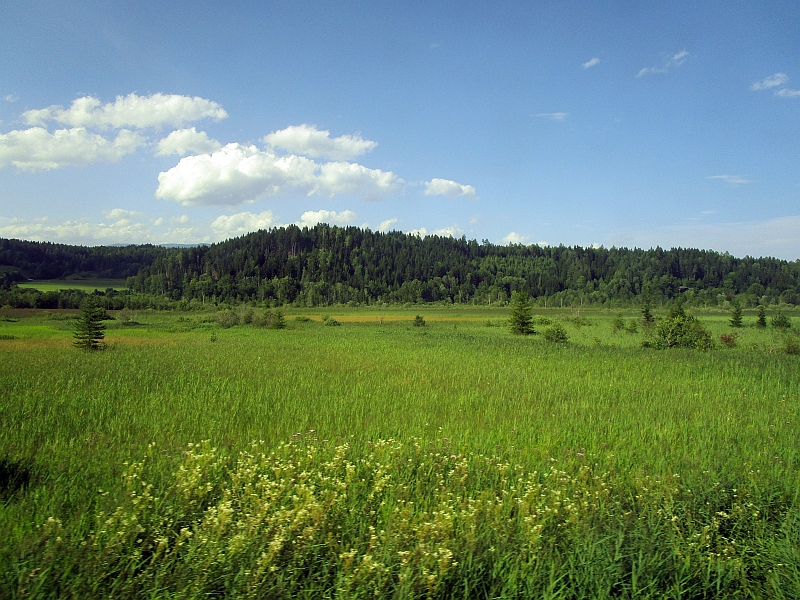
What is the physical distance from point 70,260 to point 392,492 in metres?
128

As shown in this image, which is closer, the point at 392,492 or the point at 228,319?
the point at 392,492

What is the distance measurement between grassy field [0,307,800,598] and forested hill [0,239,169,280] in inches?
3231

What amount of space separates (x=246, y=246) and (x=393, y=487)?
154477 millimetres

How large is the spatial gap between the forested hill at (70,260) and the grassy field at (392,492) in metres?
82.1

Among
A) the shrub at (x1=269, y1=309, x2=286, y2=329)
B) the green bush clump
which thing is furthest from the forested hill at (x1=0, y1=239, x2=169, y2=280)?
the green bush clump

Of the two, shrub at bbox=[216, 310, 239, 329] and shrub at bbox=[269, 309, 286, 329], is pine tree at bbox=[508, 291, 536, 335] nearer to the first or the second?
shrub at bbox=[269, 309, 286, 329]

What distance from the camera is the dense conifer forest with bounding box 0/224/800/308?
11306 cm

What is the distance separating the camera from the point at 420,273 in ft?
482

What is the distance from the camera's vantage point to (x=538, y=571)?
13.0 ft

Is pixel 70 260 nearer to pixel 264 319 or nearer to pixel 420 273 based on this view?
pixel 264 319

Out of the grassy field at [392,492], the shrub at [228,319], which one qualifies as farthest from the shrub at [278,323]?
the grassy field at [392,492]

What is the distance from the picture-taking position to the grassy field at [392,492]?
375 cm

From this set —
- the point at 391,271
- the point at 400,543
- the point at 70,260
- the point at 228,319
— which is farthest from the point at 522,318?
the point at 70,260

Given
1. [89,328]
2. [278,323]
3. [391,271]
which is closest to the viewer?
[89,328]
